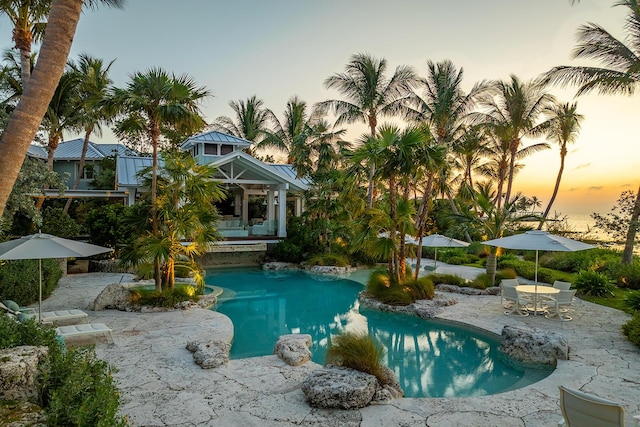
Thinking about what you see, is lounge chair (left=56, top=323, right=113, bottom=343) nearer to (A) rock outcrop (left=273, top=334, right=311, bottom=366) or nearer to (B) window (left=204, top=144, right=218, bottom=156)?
(A) rock outcrop (left=273, top=334, right=311, bottom=366)

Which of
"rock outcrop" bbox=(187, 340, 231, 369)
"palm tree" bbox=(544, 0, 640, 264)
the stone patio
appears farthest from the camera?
"palm tree" bbox=(544, 0, 640, 264)

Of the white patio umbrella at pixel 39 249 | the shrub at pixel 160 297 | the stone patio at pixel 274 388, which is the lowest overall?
the stone patio at pixel 274 388

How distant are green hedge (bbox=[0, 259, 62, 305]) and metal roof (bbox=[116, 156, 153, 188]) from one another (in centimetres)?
854

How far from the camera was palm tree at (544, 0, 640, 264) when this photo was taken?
14656mm

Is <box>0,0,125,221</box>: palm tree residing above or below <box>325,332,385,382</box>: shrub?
above

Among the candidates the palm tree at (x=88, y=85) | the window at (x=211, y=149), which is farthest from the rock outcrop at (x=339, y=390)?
the window at (x=211, y=149)

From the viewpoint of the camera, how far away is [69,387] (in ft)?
12.1

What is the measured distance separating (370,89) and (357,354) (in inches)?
777

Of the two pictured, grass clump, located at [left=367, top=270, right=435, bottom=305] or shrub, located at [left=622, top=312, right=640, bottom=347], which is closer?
shrub, located at [left=622, top=312, right=640, bottom=347]

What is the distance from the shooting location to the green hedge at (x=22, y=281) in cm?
1048

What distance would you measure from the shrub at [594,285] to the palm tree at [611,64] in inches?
112

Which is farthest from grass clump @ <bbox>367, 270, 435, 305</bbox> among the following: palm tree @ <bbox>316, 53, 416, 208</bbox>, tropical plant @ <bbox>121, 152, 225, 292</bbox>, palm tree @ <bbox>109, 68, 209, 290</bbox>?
palm tree @ <bbox>316, 53, 416, 208</bbox>

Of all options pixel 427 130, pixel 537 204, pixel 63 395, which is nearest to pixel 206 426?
pixel 63 395

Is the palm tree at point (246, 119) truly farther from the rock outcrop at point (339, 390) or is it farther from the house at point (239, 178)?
the rock outcrop at point (339, 390)
